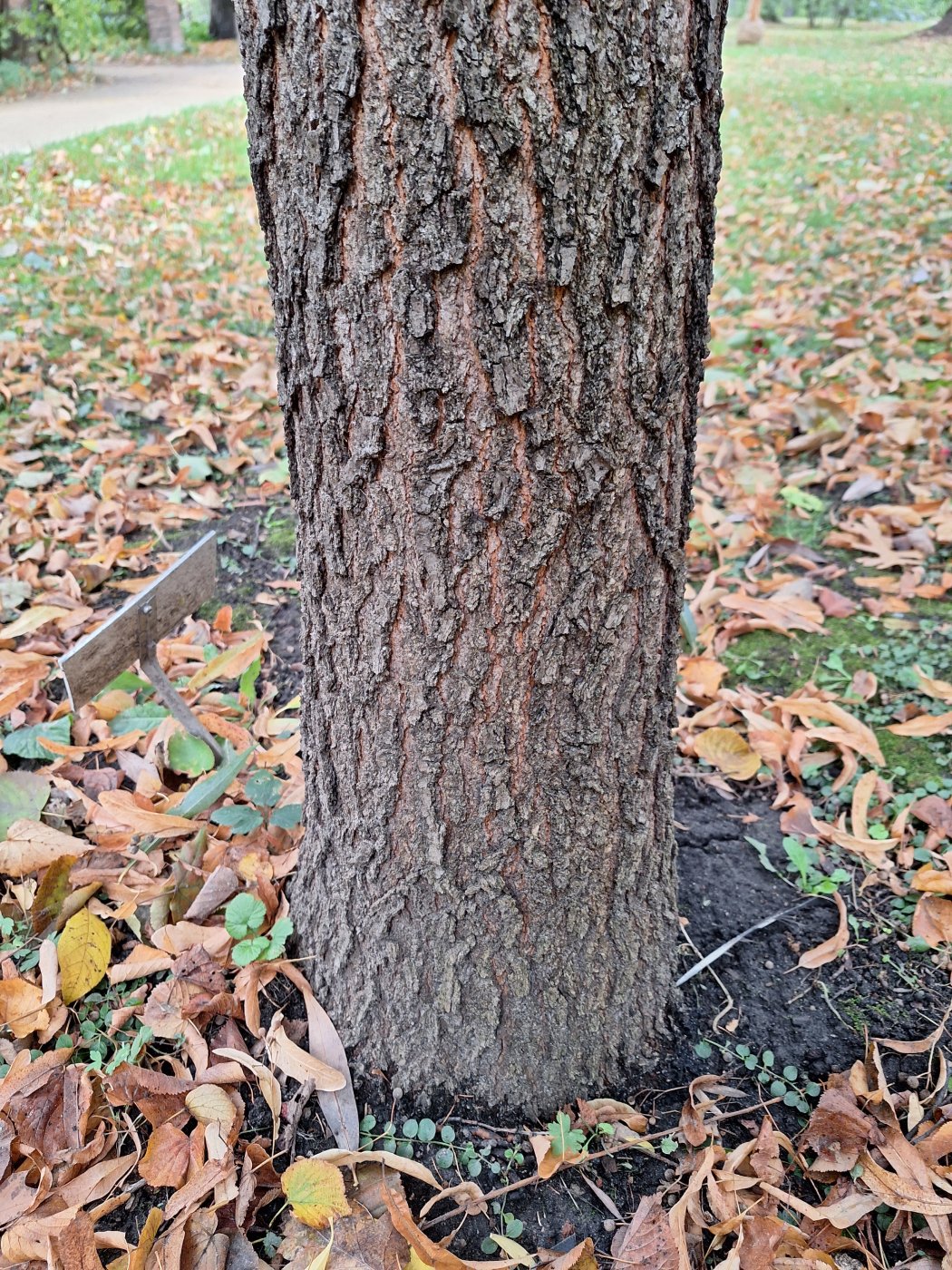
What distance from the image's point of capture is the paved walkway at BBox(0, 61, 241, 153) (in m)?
10.2

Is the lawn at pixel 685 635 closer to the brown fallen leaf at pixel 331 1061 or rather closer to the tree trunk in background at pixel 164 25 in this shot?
the brown fallen leaf at pixel 331 1061

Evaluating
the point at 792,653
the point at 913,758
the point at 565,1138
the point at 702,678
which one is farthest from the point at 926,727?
the point at 565,1138

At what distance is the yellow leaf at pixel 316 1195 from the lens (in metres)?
1.38

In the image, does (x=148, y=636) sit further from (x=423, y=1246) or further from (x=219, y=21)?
(x=219, y=21)

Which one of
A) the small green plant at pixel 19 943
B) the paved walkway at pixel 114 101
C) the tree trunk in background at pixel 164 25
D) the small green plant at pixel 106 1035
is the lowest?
the small green plant at pixel 106 1035

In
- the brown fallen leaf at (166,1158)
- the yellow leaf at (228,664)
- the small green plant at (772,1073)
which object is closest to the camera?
the brown fallen leaf at (166,1158)

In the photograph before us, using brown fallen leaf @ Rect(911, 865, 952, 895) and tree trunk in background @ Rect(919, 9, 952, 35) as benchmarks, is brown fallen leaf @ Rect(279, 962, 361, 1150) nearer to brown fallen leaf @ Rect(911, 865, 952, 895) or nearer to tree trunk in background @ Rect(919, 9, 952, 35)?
brown fallen leaf @ Rect(911, 865, 952, 895)

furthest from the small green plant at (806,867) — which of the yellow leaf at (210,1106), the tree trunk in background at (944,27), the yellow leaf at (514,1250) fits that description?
the tree trunk in background at (944,27)

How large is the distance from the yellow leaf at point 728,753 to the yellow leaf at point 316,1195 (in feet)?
4.24

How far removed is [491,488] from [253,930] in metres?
1.04

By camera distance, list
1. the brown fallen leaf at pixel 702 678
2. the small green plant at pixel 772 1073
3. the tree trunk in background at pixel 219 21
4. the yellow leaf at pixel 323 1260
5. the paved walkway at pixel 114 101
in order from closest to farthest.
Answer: the yellow leaf at pixel 323 1260 → the small green plant at pixel 772 1073 → the brown fallen leaf at pixel 702 678 → the paved walkway at pixel 114 101 → the tree trunk in background at pixel 219 21

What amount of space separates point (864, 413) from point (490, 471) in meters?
2.96

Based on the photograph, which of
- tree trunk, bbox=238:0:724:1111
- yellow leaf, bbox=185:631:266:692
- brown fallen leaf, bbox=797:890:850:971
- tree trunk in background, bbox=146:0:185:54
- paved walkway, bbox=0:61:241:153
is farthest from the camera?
tree trunk in background, bbox=146:0:185:54

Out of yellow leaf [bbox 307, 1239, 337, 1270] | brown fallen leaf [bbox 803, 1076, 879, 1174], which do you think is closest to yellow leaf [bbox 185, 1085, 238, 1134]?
yellow leaf [bbox 307, 1239, 337, 1270]
